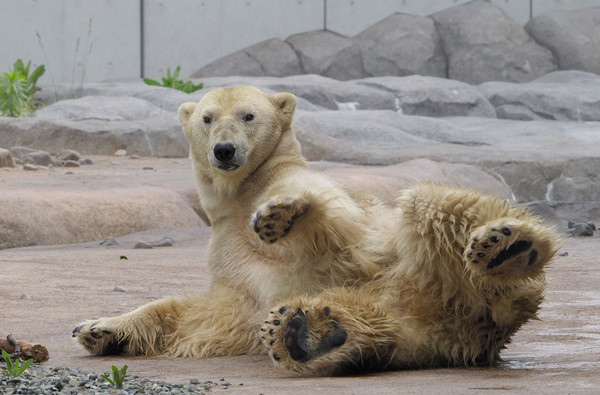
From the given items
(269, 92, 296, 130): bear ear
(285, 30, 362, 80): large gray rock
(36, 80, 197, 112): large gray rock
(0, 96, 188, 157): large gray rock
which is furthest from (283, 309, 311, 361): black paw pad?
(285, 30, 362, 80): large gray rock

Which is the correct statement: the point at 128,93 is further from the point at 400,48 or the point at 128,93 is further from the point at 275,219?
the point at 275,219

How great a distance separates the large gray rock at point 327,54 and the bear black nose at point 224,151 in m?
15.9

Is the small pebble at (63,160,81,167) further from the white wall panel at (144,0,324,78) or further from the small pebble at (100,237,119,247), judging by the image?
the white wall panel at (144,0,324,78)

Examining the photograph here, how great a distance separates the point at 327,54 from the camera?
19.0 m

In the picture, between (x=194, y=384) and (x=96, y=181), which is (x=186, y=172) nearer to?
(x=96, y=181)

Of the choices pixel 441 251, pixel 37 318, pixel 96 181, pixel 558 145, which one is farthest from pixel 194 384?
pixel 558 145

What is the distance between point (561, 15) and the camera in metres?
19.9

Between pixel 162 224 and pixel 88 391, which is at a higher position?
pixel 88 391

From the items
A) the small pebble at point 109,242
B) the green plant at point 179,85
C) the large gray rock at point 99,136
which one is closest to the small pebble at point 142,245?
the small pebble at point 109,242

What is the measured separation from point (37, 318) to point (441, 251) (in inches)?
64.1

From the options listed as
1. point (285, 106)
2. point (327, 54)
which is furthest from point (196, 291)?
point (327, 54)

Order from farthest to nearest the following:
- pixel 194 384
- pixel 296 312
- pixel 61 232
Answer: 1. pixel 61 232
2. pixel 296 312
3. pixel 194 384

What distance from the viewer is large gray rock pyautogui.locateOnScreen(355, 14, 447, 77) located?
63.1 feet

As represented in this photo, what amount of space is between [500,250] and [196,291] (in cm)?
220
